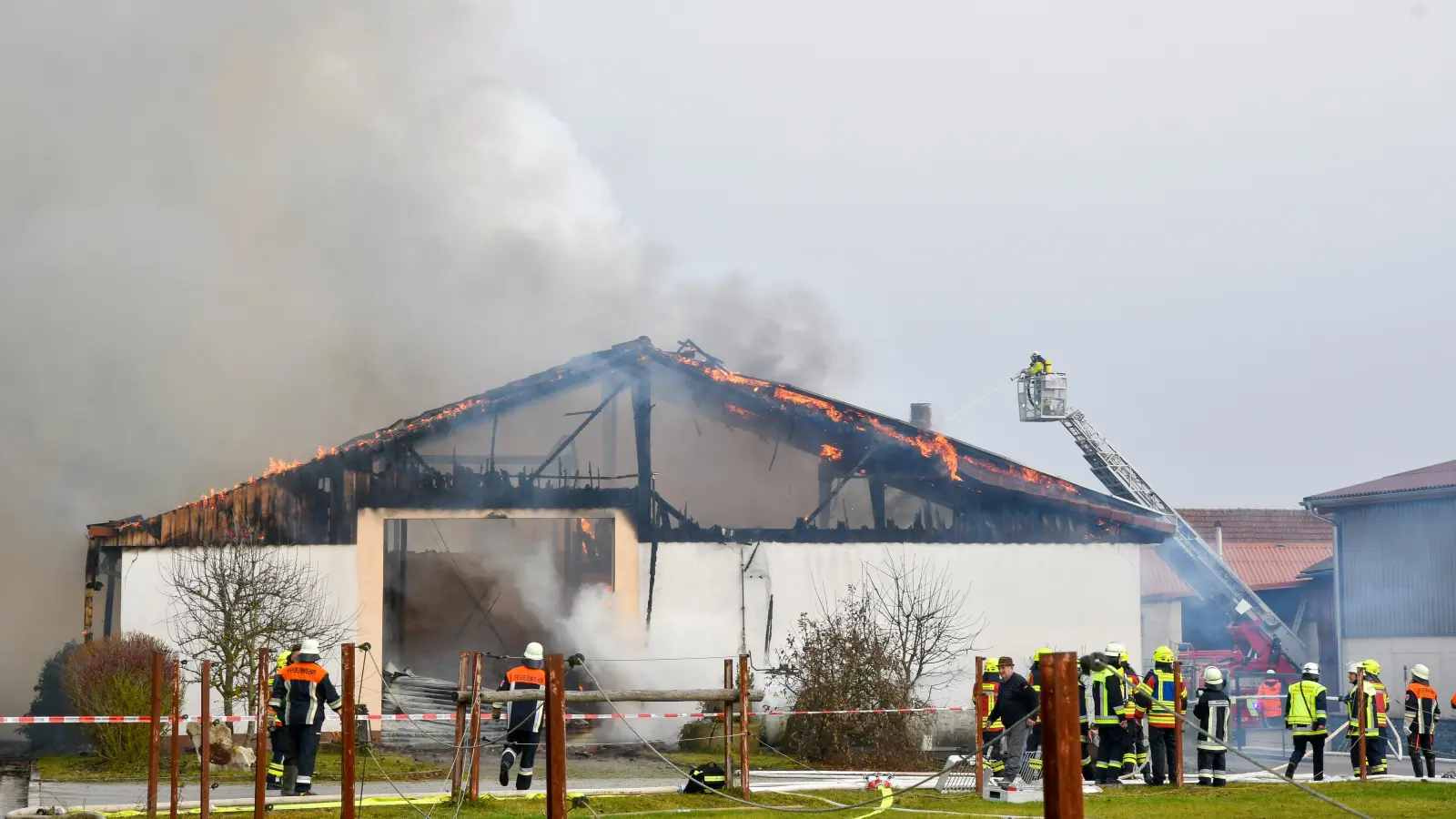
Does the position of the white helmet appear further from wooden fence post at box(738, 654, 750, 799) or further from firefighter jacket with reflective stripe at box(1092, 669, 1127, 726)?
→ firefighter jacket with reflective stripe at box(1092, 669, 1127, 726)

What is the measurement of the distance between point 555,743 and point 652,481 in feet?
59.4

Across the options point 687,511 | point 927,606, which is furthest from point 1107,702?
point 687,511

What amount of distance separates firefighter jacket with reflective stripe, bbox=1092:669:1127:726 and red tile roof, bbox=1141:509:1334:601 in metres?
35.7

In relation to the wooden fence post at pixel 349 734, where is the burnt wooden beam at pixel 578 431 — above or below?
above

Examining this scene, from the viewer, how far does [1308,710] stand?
56.4 ft

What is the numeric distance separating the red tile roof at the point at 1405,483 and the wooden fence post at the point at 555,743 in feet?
93.8

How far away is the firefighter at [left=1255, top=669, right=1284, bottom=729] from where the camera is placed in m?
32.3

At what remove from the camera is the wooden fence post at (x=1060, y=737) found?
Result: 21.2 feet

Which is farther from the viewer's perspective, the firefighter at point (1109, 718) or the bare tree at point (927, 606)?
the bare tree at point (927, 606)

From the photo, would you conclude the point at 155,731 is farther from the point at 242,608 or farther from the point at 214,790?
the point at 242,608

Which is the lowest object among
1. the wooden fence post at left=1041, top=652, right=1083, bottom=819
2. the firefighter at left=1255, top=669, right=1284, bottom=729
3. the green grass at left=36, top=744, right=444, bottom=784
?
the firefighter at left=1255, top=669, right=1284, bottom=729

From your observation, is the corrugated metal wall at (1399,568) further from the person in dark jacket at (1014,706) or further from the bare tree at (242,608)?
the bare tree at (242,608)

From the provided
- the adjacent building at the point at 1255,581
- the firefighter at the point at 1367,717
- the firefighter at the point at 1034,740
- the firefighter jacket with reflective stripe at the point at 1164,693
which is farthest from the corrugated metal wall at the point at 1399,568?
the firefighter at the point at 1034,740

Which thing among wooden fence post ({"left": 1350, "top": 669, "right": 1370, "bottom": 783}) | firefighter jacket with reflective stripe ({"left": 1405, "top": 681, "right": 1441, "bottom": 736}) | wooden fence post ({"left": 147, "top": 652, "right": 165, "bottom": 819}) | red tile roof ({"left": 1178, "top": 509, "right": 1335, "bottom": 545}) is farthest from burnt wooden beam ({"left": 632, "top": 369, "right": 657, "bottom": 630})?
red tile roof ({"left": 1178, "top": 509, "right": 1335, "bottom": 545})
